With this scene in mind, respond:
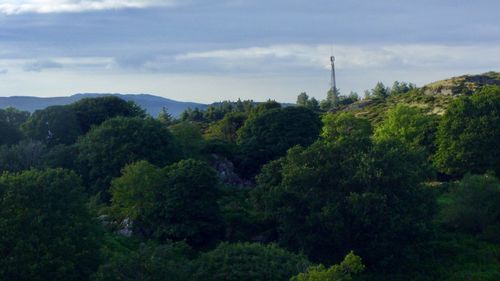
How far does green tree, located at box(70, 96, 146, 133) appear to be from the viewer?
238 feet

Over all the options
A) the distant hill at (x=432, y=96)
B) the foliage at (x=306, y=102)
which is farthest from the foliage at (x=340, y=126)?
the foliage at (x=306, y=102)

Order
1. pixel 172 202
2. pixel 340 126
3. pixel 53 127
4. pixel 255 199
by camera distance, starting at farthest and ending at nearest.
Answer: pixel 340 126, pixel 53 127, pixel 255 199, pixel 172 202

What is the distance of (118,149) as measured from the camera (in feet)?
184

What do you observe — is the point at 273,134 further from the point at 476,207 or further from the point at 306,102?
the point at 306,102

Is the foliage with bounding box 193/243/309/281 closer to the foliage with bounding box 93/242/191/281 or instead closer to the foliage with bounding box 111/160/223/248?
the foliage with bounding box 93/242/191/281

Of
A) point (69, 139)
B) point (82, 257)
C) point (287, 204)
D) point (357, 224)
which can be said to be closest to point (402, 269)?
point (357, 224)

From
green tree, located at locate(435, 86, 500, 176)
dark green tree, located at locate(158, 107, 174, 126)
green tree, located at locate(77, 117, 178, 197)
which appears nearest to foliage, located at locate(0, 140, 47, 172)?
green tree, located at locate(77, 117, 178, 197)

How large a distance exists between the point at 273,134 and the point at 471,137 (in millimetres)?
19050

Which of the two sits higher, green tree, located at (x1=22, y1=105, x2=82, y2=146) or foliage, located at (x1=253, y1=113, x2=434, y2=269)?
green tree, located at (x1=22, y1=105, x2=82, y2=146)

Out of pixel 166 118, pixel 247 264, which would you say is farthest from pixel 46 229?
pixel 166 118

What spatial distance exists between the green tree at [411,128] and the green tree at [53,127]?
98.1 feet

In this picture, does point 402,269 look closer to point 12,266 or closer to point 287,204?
point 287,204

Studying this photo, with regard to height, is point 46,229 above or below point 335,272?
above

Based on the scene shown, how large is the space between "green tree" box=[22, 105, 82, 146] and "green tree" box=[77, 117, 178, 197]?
28.9 feet
